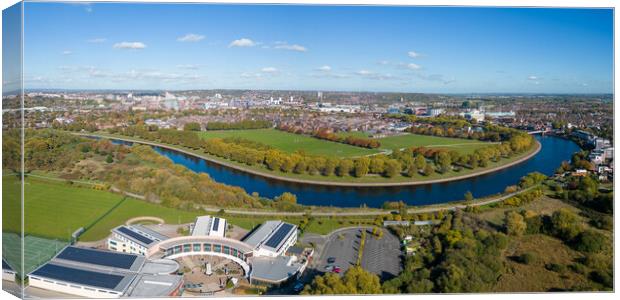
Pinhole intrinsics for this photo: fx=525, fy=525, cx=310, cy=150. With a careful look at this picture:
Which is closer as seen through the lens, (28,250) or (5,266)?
(5,266)

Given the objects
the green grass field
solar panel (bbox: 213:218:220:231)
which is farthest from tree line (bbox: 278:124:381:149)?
the green grass field

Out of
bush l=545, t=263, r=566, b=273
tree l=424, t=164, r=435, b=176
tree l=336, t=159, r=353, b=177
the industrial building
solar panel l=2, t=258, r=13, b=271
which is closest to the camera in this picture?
the industrial building

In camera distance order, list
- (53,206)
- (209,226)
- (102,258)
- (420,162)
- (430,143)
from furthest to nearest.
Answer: (430,143) < (420,162) < (209,226) < (53,206) < (102,258)

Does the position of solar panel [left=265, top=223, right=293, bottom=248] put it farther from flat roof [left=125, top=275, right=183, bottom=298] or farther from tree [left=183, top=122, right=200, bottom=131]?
tree [left=183, top=122, right=200, bottom=131]

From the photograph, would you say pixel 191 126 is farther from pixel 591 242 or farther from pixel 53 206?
pixel 591 242

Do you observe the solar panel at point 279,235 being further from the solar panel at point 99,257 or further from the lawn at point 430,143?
the lawn at point 430,143

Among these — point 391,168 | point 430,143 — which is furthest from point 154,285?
point 430,143

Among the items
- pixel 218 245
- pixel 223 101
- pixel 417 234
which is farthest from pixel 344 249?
pixel 223 101
